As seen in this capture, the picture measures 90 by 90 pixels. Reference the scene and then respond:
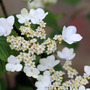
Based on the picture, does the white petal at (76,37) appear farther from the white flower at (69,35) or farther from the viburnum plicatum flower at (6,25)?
the viburnum plicatum flower at (6,25)

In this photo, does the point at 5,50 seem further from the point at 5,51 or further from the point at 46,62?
the point at 46,62

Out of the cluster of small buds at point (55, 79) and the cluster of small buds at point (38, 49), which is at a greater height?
the cluster of small buds at point (38, 49)

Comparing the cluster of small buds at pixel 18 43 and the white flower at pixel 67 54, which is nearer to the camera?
the cluster of small buds at pixel 18 43

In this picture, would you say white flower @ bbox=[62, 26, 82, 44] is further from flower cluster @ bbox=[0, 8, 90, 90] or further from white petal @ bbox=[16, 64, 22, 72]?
white petal @ bbox=[16, 64, 22, 72]

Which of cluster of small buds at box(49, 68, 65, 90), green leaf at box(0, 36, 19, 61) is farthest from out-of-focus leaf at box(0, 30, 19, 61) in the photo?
cluster of small buds at box(49, 68, 65, 90)

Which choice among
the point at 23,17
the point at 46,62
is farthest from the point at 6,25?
the point at 46,62

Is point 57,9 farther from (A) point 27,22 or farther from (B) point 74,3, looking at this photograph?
(A) point 27,22

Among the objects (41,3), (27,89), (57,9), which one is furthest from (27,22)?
(57,9)

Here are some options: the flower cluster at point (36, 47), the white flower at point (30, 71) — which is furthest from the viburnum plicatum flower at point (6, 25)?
the white flower at point (30, 71)
